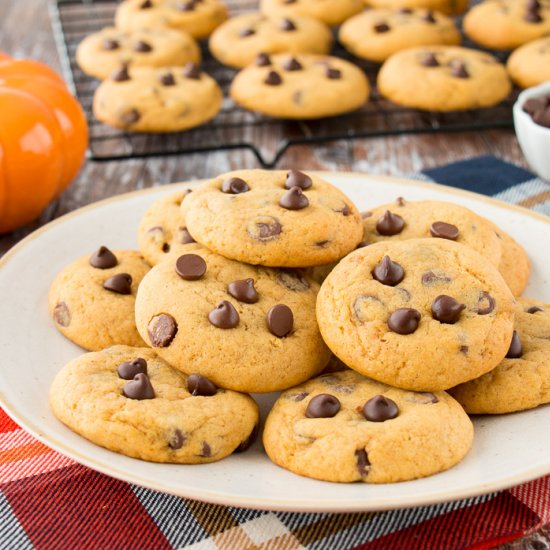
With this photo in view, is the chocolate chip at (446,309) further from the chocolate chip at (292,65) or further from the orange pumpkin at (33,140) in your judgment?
the chocolate chip at (292,65)

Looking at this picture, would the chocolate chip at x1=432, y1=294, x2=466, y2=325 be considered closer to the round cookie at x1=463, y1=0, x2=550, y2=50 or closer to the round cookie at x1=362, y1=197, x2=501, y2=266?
the round cookie at x1=362, y1=197, x2=501, y2=266

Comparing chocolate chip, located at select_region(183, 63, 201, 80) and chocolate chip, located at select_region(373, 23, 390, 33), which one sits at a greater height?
chocolate chip, located at select_region(183, 63, 201, 80)

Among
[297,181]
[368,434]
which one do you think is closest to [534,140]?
[297,181]

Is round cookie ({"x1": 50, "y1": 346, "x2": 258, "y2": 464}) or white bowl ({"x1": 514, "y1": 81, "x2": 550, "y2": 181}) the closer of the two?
round cookie ({"x1": 50, "y1": 346, "x2": 258, "y2": 464})

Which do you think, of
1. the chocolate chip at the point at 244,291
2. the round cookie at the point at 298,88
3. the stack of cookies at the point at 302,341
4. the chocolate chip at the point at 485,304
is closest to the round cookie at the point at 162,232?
the stack of cookies at the point at 302,341

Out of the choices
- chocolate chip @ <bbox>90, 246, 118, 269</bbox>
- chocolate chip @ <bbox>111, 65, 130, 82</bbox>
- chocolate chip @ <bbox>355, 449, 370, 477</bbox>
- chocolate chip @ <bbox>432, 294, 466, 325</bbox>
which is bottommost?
chocolate chip @ <bbox>111, 65, 130, 82</bbox>

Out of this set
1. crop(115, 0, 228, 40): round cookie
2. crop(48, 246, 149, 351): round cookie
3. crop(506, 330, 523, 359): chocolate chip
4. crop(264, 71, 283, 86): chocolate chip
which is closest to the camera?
crop(506, 330, 523, 359): chocolate chip

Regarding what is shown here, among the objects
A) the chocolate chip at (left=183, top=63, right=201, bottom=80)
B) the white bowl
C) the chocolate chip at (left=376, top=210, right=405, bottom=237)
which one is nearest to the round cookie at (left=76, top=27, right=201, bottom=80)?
the chocolate chip at (left=183, top=63, right=201, bottom=80)

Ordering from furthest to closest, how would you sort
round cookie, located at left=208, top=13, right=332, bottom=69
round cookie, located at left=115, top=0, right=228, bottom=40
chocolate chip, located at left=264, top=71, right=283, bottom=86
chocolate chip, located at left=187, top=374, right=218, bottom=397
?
round cookie, located at left=115, top=0, right=228, bottom=40 → round cookie, located at left=208, top=13, right=332, bottom=69 → chocolate chip, located at left=264, top=71, right=283, bottom=86 → chocolate chip, located at left=187, top=374, right=218, bottom=397
